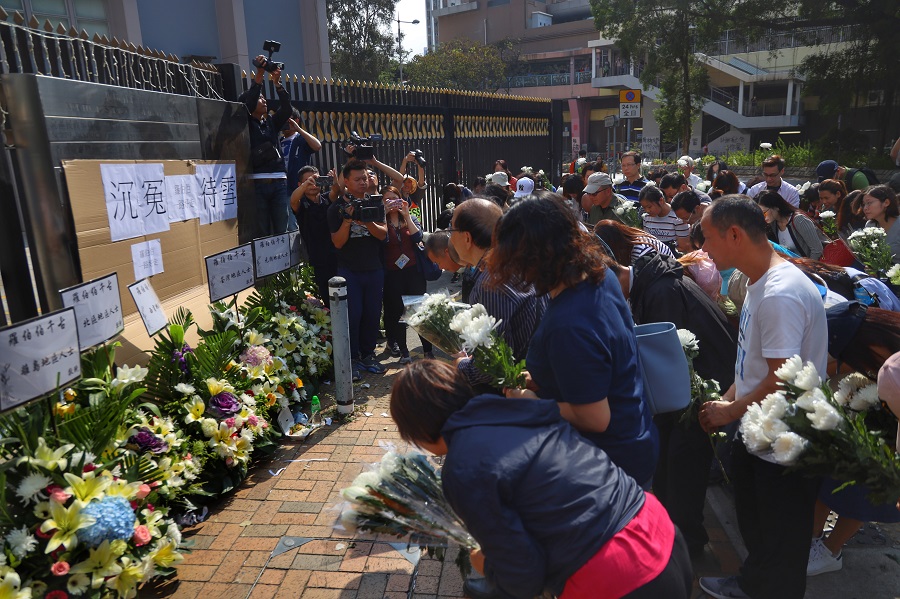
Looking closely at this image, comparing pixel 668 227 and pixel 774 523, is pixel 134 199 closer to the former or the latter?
pixel 774 523

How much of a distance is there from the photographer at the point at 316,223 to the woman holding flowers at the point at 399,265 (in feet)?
1.87

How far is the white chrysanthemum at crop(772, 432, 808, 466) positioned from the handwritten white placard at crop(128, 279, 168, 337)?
351 cm

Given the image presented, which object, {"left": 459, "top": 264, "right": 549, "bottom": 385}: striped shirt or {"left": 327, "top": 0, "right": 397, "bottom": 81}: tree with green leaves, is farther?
{"left": 327, "top": 0, "right": 397, "bottom": 81}: tree with green leaves

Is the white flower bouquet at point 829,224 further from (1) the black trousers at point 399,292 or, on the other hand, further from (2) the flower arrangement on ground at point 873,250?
(1) the black trousers at point 399,292

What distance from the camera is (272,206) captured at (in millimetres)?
6637

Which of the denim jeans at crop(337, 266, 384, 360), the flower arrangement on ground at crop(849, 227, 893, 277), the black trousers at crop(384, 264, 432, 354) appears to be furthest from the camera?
the black trousers at crop(384, 264, 432, 354)

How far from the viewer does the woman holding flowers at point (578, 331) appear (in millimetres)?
2094

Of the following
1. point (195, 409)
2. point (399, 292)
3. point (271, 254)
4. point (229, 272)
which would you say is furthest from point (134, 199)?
point (399, 292)

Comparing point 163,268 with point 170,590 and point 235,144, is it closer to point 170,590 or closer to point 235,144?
point 235,144

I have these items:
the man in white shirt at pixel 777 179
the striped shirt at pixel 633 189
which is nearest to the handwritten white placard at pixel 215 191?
the striped shirt at pixel 633 189

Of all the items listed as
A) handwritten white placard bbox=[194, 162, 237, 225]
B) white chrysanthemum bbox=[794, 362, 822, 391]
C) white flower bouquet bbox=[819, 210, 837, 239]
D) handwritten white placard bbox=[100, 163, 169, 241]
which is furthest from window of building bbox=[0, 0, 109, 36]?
white chrysanthemum bbox=[794, 362, 822, 391]

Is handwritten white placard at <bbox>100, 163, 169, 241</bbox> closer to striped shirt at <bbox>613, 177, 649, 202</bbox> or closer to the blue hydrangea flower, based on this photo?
the blue hydrangea flower

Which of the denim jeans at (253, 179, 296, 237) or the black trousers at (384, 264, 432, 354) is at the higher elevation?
the denim jeans at (253, 179, 296, 237)

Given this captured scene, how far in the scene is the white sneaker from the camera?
10.8 feet
